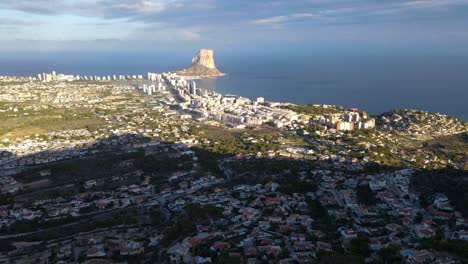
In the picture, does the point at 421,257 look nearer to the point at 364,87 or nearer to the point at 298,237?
the point at 298,237

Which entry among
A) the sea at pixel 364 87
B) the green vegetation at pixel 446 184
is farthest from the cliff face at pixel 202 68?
the green vegetation at pixel 446 184

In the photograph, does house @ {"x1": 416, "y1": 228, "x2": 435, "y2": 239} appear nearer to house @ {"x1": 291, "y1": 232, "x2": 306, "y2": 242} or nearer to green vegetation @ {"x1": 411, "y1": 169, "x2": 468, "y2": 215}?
green vegetation @ {"x1": 411, "y1": 169, "x2": 468, "y2": 215}

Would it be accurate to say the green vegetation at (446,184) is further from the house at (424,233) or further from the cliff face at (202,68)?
the cliff face at (202,68)

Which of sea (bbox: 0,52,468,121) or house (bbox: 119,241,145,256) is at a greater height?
sea (bbox: 0,52,468,121)

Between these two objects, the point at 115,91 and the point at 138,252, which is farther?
the point at 115,91

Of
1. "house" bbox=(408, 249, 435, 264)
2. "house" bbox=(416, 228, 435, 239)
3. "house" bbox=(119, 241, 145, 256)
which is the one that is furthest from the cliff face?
"house" bbox=(408, 249, 435, 264)

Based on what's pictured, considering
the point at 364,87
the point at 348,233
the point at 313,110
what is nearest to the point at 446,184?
the point at 348,233

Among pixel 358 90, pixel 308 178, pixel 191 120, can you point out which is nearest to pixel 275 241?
pixel 308 178

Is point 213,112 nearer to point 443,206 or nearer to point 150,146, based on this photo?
point 150,146

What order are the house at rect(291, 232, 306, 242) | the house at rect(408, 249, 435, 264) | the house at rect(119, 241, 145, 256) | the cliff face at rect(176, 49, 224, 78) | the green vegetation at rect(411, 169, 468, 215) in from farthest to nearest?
1. the cliff face at rect(176, 49, 224, 78)
2. the green vegetation at rect(411, 169, 468, 215)
3. the house at rect(291, 232, 306, 242)
4. the house at rect(119, 241, 145, 256)
5. the house at rect(408, 249, 435, 264)
